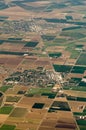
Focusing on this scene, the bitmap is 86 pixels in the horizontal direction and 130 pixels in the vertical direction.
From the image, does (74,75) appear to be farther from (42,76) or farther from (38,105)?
(38,105)

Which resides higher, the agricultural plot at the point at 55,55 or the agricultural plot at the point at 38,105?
the agricultural plot at the point at 38,105

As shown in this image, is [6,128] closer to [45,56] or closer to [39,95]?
[39,95]

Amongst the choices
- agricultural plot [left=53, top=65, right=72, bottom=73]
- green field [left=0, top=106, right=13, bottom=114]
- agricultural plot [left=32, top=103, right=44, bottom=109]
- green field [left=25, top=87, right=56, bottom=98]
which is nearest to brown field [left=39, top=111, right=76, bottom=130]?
agricultural plot [left=32, top=103, right=44, bottom=109]

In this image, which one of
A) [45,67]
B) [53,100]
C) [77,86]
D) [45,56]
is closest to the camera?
[53,100]

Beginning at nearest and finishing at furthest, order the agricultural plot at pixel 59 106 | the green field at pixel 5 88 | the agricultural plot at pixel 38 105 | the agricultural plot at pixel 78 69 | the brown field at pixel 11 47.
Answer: the agricultural plot at pixel 59 106, the agricultural plot at pixel 38 105, the green field at pixel 5 88, the agricultural plot at pixel 78 69, the brown field at pixel 11 47

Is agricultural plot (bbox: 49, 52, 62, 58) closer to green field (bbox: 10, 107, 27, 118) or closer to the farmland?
the farmland

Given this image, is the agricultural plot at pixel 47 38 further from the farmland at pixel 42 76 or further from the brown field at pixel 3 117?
the brown field at pixel 3 117

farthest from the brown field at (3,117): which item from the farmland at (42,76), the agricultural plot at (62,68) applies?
the agricultural plot at (62,68)

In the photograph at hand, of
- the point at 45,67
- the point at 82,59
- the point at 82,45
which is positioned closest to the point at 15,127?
the point at 45,67
